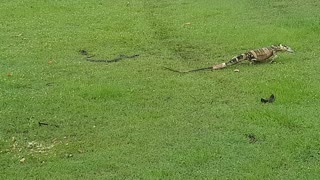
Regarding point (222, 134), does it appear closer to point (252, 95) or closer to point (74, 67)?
point (252, 95)

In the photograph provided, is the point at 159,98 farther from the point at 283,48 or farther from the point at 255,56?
the point at 283,48

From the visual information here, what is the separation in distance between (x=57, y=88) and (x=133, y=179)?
2423mm

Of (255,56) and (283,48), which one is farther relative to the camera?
(283,48)

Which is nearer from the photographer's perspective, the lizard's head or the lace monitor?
the lace monitor

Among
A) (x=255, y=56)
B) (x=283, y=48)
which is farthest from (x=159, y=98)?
(x=283, y=48)

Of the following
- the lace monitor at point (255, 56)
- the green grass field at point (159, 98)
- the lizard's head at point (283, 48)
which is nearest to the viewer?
the green grass field at point (159, 98)

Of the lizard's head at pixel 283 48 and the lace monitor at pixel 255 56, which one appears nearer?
the lace monitor at pixel 255 56

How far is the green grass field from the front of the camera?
5047 millimetres

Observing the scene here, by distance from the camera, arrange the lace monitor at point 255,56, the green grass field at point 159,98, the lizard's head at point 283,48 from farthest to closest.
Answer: the lizard's head at point 283,48 → the lace monitor at point 255,56 → the green grass field at point 159,98

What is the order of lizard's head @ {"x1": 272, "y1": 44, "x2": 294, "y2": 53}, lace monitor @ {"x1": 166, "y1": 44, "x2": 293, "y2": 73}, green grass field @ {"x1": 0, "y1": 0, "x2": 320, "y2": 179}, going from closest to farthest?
green grass field @ {"x1": 0, "y1": 0, "x2": 320, "y2": 179} < lace monitor @ {"x1": 166, "y1": 44, "x2": 293, "y2": 73} < lizard's head @ {"x1": 272, "y1": 44, "x2": 294, "y2": 53}

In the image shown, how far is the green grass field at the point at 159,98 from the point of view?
5.05 metres

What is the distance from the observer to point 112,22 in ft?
33.1

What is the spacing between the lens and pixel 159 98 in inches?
256

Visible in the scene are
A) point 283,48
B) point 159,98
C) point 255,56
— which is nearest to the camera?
point 159,98
